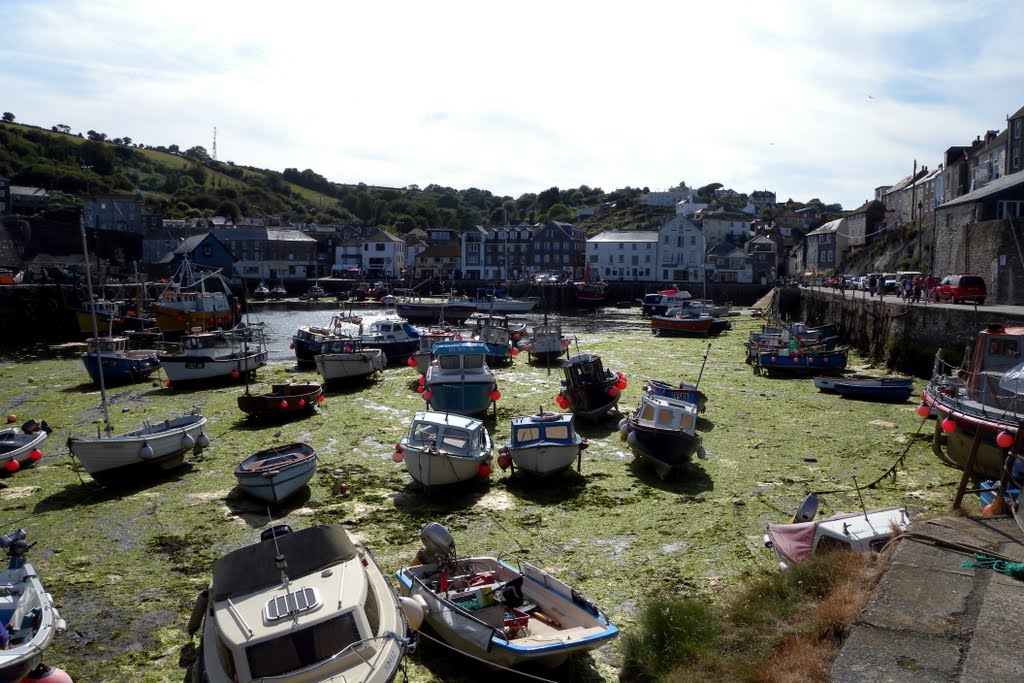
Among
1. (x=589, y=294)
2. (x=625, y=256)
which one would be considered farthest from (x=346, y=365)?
(x=625, y=256)

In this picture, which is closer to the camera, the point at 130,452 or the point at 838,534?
the point at 838,534

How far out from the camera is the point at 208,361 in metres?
30.3

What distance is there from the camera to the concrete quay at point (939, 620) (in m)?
6.29

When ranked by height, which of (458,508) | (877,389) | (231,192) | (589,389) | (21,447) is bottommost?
(458,508)

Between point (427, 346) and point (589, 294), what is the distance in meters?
48.7

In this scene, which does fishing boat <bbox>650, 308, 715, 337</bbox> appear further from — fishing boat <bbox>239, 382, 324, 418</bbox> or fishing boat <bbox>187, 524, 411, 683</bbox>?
fishing boat <bbox>187, 524, 411, 683</bbox>

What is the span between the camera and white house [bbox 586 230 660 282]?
3733 inches

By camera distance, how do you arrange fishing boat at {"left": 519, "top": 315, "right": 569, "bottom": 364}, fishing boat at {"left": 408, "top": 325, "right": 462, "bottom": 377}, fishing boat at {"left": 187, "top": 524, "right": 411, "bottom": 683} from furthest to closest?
fishing boat at {"left": 519, "top": 315, "right": 569, "bottom": 364}
fishing boat at {"left": 408, "top": 325, "right": 462, "bottom": 377}
fishing boat at {"left": 187, "top": 524, "right": 411, "bottom": 683}

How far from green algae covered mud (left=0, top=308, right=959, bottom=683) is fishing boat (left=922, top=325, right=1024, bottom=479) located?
2.32 ft

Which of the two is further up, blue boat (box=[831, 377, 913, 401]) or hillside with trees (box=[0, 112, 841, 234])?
hillside with trees (box=[0, 112, 841, 234])

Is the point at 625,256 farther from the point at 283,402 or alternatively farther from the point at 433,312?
the point at 283,402

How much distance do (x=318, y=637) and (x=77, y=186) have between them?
137 m

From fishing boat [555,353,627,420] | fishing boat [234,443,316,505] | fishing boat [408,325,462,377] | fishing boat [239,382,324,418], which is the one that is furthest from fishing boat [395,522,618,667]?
fishing boat [408,325,462,377]

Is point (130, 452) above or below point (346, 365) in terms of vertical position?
below
